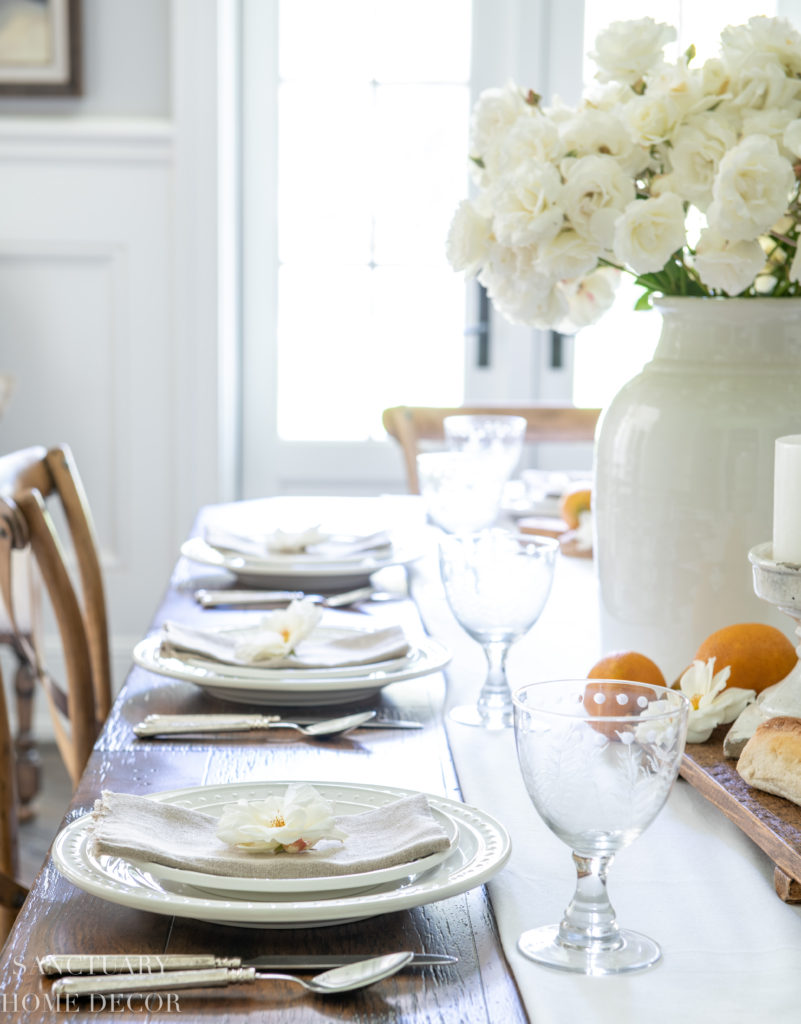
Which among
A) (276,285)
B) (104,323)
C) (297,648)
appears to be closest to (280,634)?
(297,648)

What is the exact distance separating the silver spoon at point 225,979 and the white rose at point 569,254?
0.58 metres

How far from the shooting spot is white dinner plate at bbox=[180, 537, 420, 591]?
145 centimetres

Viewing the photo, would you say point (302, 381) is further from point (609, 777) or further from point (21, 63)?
point (609, 777)

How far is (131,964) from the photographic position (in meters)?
0.57

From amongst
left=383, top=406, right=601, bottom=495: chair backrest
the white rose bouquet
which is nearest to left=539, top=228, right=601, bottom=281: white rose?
the white rose bouquet

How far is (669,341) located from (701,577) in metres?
0.20

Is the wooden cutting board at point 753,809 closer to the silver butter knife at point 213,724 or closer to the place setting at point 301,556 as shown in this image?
the silver butter knife at point 213,724

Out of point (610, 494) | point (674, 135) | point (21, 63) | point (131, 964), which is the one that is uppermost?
point (21, 63)

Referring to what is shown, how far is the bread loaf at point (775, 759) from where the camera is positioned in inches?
27.5

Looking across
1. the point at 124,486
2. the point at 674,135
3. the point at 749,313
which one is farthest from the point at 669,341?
the point at 124,486

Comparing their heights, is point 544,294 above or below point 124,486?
above

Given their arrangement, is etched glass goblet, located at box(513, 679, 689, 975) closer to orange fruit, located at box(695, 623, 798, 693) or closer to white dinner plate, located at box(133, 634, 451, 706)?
orange fruit, located at box(695, 623, 798, 693)

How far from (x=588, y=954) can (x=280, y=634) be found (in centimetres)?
52

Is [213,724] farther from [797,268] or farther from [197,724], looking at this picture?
[797,268]
